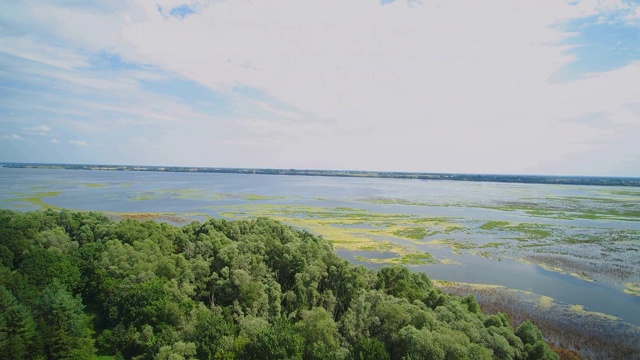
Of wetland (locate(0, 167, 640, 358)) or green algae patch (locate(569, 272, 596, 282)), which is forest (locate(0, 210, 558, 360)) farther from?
green algae patch (locate(569, 272, 596, 282))

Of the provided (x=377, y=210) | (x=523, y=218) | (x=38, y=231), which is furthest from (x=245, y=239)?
(x=523, y=218)

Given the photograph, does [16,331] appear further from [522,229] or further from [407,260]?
[522,229]

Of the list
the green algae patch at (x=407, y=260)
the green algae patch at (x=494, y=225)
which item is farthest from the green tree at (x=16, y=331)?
the green algae patch at (x=494, y=225)

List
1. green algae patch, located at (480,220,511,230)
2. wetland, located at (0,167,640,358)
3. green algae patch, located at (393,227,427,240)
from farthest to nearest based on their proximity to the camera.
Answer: green algae patch, located at (480,220,511,230), green algae patch, located at (393,227,427,240), wetland, located at (0,167,640,358)

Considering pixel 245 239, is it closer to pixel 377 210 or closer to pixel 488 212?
pixel 377 210

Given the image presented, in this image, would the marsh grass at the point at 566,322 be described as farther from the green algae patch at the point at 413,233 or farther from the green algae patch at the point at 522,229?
the green algae patch at the point at 522,229

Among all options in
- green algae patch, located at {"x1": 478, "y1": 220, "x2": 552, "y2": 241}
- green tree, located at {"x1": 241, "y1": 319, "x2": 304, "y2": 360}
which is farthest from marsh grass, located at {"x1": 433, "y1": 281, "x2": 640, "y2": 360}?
green algae patch, located at {"x1": 478, "y1": 220, "x2": 552, "y2": 241}
